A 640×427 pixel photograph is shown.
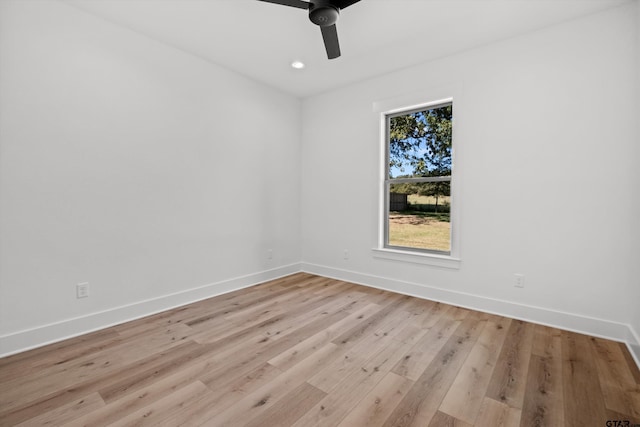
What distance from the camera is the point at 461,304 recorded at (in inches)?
121

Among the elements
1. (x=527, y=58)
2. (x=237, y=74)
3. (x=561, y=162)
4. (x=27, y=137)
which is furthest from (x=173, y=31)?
(x=561, y=162)

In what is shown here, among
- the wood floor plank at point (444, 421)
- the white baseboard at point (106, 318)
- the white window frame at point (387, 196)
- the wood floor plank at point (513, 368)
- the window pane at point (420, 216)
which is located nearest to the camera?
the wood floor plank at point (444, 421)

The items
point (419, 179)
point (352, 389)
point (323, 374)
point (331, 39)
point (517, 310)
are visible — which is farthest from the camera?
point (419, 179)

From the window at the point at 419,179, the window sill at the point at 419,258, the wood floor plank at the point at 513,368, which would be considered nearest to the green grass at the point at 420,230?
the window at the point at 419,179

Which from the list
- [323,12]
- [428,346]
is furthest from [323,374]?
[323,12]

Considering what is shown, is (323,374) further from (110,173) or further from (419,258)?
(110,173)

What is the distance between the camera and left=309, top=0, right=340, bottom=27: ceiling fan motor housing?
192cm

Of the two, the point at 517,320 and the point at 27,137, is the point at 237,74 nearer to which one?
the point at 27,137

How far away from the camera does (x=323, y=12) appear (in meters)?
1.95

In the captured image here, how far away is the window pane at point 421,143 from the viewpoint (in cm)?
337

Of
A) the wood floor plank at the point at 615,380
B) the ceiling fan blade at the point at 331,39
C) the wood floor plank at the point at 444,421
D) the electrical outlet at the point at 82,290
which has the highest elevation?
the ceiling fan blade at the point at 331,39

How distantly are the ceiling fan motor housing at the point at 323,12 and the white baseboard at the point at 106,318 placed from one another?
286 centimetres

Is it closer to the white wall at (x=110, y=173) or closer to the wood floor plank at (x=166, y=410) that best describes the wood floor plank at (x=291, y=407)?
the wood floor plank at (x=166, y=410)

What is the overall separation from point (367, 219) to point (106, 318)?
2.95m
